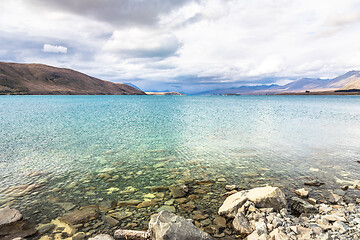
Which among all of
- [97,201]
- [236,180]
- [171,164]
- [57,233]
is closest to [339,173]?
[236,180]

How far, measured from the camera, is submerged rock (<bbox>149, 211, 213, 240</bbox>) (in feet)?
25.5

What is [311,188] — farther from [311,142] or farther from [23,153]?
[23,153]

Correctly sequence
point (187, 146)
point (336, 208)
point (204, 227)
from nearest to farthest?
1. point (204, 227)
2. point (336, 208)
3. point (187, 146)

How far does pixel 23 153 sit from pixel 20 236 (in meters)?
16.5

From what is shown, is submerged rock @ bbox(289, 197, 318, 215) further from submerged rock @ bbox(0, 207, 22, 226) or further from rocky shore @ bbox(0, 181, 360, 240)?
submerged rock @ bbox(0, 207, 22, 226)

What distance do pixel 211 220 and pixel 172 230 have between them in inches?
136

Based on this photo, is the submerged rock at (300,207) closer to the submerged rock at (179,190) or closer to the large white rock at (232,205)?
the large white rock at (232,205)

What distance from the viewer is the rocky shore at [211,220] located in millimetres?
8438

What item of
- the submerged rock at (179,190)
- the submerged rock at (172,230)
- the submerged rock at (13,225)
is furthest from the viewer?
the submerged rock at (179,190)

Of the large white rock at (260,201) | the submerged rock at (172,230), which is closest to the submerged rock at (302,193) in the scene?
the large white rock at (260,201)

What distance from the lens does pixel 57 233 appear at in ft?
30.5

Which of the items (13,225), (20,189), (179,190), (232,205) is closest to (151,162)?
(179,190)

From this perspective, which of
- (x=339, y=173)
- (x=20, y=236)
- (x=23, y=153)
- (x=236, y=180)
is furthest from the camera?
(x=23, y=153)

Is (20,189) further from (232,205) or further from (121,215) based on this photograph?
(232,205)
